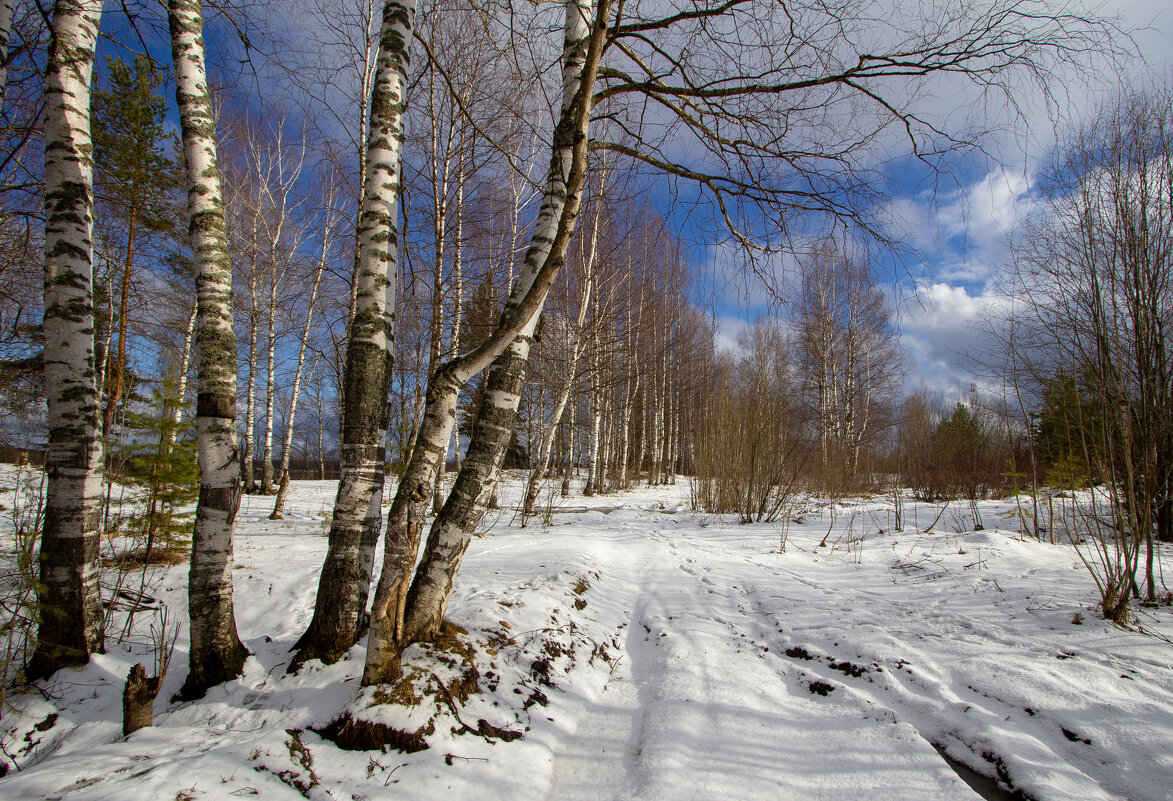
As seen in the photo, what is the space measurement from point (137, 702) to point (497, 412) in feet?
6.53

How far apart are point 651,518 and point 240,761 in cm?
832

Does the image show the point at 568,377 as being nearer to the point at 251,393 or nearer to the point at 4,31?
the point at 4,31

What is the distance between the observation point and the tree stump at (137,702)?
6.39 ft

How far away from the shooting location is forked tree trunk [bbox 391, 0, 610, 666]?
2.06 metres

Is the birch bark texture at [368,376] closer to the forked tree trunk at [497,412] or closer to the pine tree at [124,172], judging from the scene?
the forked tree trunk at [497,412]

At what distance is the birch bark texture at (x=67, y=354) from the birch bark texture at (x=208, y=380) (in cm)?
81

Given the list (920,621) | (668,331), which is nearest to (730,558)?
(920,621)

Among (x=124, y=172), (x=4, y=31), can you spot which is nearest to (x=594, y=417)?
(x=124, y=172)

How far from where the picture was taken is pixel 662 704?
7.72 feet

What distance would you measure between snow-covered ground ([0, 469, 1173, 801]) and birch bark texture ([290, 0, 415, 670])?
0.79 ft

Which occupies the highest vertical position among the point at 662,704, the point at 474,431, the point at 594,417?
the point at 594,417

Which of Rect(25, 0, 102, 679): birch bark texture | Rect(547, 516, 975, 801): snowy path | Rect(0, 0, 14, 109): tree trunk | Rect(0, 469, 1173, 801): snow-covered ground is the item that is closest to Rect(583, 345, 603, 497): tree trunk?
Rect(0, 469, 1173, 801): snow-covered ground

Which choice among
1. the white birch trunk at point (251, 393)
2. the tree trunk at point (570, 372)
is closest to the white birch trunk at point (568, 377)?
the tree trunk at point (570, 372)

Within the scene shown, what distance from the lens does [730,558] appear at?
5414 mm
